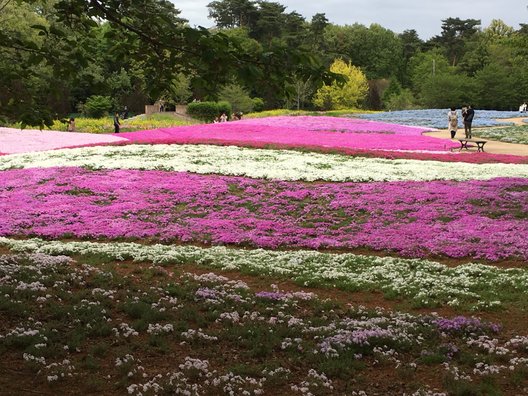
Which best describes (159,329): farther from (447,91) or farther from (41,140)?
(447,91)

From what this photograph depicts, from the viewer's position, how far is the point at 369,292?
11016 mm

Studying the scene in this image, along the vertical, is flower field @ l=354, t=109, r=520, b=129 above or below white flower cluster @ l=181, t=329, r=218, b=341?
above

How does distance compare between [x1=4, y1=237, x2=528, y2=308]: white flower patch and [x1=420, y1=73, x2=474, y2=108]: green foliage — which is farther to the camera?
[x1=420, y1=73, x2=474, y2=108]: green foliage

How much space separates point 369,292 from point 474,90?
82.6 m

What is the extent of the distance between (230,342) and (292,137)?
3375cm

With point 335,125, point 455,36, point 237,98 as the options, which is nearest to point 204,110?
point 237,98

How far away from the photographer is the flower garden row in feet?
22.1

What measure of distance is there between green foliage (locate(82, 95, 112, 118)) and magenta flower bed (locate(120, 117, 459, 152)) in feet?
83.8

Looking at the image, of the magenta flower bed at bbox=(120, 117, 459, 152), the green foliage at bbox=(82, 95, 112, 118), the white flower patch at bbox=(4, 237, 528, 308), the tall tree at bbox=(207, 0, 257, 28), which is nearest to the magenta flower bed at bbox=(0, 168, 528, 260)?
the white flower patch at bbox=(4, 237, 528, 308)

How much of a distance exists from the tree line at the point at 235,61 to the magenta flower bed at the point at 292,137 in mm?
3811

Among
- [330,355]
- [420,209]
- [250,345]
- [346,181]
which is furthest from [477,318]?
[346,181]

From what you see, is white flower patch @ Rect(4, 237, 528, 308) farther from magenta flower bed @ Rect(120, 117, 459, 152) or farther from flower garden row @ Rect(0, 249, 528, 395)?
magenta flower bed @ Rect(120, 117, 459, 152)

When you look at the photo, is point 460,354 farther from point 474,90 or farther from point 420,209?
point 474,90

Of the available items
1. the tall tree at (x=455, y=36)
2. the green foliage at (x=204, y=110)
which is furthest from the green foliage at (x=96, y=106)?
the tall tree at (x=455, y=36)
